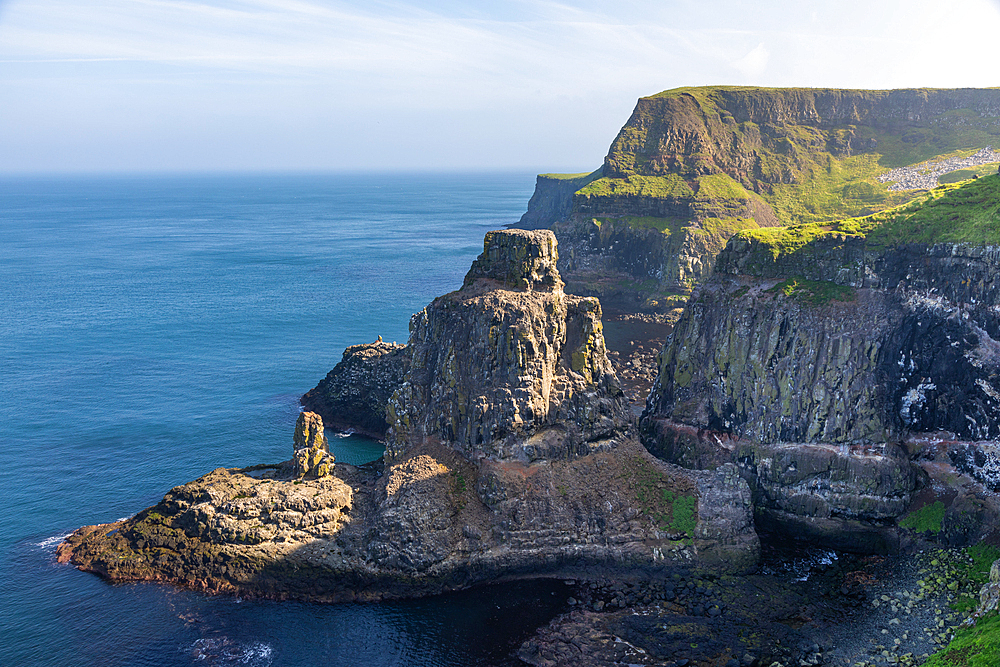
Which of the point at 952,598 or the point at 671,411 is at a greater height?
the point at 671,411

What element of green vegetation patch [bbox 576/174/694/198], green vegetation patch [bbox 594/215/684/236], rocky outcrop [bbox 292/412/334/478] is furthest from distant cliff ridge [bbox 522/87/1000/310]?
rocky outcrop [bbox 292/412/334/478]

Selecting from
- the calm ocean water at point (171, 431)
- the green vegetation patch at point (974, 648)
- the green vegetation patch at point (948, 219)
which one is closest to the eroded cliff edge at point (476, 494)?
the calm ocean water at point (171, 431)

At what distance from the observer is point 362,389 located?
76000mm

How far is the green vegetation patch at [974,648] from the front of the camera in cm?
3444

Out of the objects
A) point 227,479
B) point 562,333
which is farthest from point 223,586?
point 562,333

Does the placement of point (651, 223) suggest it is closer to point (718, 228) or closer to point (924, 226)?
point (718, 228)

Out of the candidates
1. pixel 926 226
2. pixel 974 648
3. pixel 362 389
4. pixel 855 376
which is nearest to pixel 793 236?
pixel 926 226

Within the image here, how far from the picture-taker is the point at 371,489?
54469 millimetres

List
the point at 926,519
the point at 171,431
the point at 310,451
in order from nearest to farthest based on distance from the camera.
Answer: the point at 926,519 → the point at 310,451 → the point at 171,431

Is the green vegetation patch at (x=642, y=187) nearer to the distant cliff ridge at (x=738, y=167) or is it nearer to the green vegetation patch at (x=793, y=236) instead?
the distant cliff ridge at (x=738, y=167)

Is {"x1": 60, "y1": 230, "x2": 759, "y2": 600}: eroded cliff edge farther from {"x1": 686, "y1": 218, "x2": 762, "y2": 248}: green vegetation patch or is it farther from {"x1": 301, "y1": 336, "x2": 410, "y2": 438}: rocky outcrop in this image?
{"x1": 686, "y1": 218, "x2": 762, "y2": 248}: green vegetation patch

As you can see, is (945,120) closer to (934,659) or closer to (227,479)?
(934,659)

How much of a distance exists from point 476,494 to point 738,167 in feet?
404

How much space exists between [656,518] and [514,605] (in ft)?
41.8
